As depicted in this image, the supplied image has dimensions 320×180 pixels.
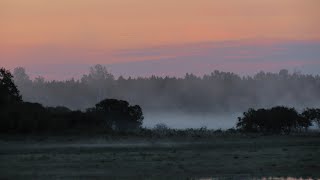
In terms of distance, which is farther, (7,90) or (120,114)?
(120,114)

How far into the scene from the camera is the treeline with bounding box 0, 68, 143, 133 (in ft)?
152

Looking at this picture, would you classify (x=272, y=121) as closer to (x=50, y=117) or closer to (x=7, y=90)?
(x=50, y=117)

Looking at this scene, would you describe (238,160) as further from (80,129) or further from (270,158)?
(80,129)

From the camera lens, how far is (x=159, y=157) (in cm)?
3359

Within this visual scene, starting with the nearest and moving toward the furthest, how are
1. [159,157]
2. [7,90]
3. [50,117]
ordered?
[159,157] < [50,117] < [7,90]

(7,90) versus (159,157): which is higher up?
(7,90)

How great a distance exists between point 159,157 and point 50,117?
17.6 m

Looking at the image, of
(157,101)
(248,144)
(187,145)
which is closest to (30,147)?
(187,145)

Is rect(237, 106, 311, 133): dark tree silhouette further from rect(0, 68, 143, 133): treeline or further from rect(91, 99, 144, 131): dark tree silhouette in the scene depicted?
rect(0, 68, 143, 133): treeline

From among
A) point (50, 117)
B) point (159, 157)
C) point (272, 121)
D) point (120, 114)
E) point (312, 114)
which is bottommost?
point (159, 157)

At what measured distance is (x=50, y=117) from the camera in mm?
49125

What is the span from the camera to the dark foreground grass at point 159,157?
2766cm

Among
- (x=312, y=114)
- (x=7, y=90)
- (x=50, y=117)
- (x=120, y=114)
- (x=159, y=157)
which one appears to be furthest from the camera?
(x=312, y=114)

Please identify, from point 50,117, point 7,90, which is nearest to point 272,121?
point 50,117
